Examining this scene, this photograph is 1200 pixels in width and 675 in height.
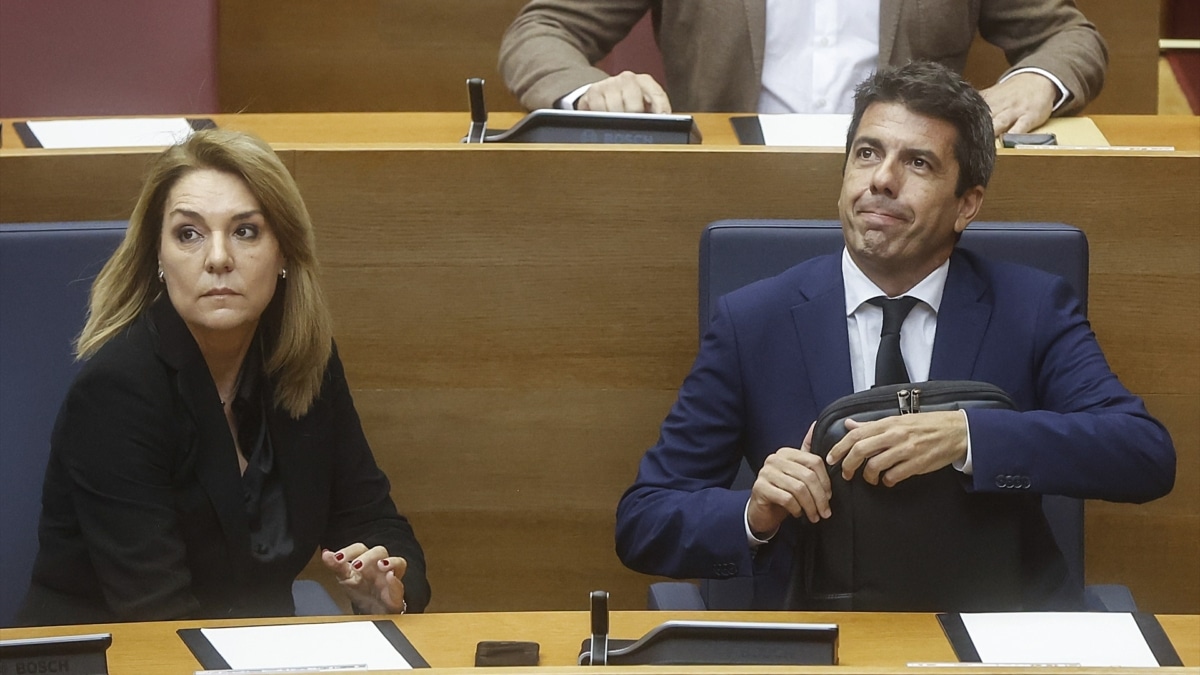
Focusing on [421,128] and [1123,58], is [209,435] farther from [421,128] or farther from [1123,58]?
[1123,58]

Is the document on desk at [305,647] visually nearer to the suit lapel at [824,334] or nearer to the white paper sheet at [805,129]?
the suit lapel at [824,334]

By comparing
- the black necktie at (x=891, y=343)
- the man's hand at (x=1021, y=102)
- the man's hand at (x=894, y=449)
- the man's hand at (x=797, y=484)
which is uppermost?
the man's hand at (x=1021, y=102)

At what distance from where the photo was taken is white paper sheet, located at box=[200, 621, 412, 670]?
1.34 meters

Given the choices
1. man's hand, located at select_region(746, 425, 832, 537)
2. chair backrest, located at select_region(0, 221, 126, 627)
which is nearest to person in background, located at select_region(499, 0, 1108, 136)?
chair backrest, located at select_region(0, 221, 126, 627)

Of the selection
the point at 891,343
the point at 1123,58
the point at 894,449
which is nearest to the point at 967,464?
the point at 894,449

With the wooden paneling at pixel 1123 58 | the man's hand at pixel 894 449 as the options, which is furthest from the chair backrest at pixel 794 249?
the wooden paneling at pixel 1123 58

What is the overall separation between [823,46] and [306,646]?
1616mm

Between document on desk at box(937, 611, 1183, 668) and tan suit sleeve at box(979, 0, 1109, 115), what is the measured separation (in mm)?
1230

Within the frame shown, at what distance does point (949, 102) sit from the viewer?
1.84 meters

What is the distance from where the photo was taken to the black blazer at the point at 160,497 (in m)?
1.65

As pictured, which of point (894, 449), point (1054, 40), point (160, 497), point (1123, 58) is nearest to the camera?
point (894, 449)

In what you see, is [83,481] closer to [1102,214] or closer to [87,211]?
[87,211]

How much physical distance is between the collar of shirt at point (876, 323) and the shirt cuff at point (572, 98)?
2.46 feet

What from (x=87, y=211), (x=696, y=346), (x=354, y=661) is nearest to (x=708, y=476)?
(x=696, y=346)
